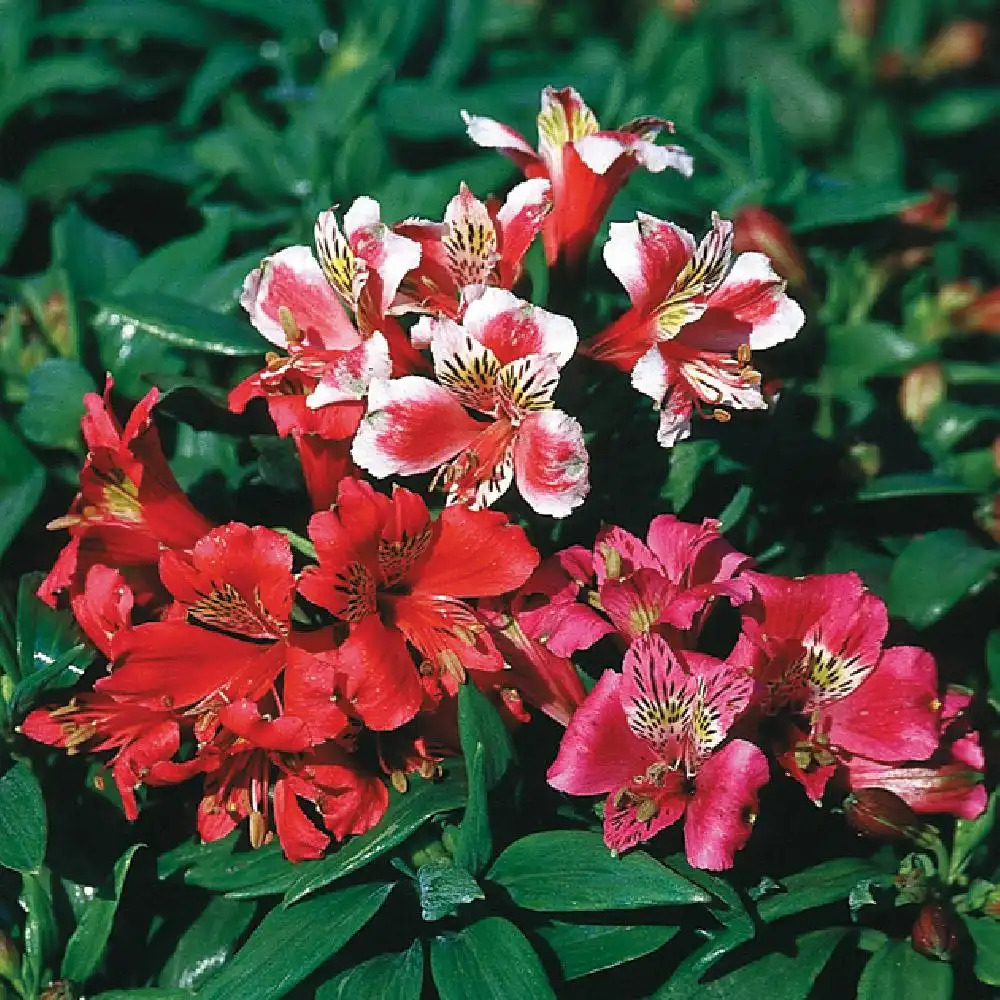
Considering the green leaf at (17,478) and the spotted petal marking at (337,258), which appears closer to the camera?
the spotted petal marking at (337,258)

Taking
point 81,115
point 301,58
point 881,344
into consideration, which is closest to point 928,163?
point 881,344

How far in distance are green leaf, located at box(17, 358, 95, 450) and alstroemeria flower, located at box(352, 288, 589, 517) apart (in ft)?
1.67

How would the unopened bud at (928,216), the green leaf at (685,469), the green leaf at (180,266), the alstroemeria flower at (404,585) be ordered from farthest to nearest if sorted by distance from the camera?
the unopened bud at (928,216) → the green leaf at (180,266) → the green leaf at (685,469) → the alstroemeria flower at (404,585)

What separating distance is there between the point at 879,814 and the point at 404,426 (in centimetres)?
48

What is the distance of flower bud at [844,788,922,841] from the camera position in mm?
1081

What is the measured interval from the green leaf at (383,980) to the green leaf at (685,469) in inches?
18.0

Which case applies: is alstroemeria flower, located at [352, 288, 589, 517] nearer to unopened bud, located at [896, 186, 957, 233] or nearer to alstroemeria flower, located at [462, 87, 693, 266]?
alstroemeria flower, located at [462, 87, 693, 266]

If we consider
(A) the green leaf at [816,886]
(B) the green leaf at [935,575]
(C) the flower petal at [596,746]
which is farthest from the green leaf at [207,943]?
(B) the green leaf at [935,575]

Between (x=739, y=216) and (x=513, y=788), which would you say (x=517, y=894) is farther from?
(x=739, y=216)

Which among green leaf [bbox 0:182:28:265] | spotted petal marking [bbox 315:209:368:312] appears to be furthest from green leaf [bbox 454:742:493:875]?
green leaf [bbox 0:182:28:265]

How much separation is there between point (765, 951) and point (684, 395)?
457mm

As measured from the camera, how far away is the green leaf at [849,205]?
1.64 meters

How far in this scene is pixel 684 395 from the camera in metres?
1.05

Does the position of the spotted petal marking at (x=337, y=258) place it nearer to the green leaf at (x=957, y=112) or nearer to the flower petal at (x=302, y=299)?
the flower petal at (x=302, y=299)
